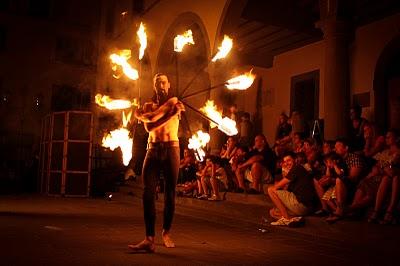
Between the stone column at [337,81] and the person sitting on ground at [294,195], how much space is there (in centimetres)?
210

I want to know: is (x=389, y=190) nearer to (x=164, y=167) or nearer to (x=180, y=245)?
(x=180, y=245)

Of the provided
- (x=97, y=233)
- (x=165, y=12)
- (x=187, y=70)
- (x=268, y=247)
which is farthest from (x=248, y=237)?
(x=187, y=70)

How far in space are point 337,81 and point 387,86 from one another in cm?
298

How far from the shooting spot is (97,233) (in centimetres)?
703

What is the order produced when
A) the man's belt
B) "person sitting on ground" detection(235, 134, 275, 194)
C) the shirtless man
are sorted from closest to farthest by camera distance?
the shirtless man → the man's belt → "person sitting on ground" detection(235, 134, 275, 194)

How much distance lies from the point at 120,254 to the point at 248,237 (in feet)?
7.87

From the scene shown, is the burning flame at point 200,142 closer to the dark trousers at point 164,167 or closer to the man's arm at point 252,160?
the man's arm at point 252,160

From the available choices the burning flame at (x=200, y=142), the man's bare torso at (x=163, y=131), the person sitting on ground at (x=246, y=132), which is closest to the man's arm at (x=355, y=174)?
the man's bare torso at (x=163, y=131)

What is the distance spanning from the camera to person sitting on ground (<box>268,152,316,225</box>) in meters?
7.91

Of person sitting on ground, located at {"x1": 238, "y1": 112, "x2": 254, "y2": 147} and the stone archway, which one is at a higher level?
the stone archway

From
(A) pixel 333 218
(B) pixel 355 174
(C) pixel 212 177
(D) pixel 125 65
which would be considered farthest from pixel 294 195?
(D) pixel 125 65

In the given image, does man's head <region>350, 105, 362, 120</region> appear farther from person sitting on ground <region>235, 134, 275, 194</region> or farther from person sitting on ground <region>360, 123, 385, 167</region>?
person sitting on ground <region>235, 134, 275, 194</region>

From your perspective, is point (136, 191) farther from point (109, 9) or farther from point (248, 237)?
point (109, 9)

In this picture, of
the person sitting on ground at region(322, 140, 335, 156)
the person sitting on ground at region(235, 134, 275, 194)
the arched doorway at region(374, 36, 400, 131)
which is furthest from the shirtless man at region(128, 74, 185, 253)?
the arched doorway at region(374, 36, 400, 131)
